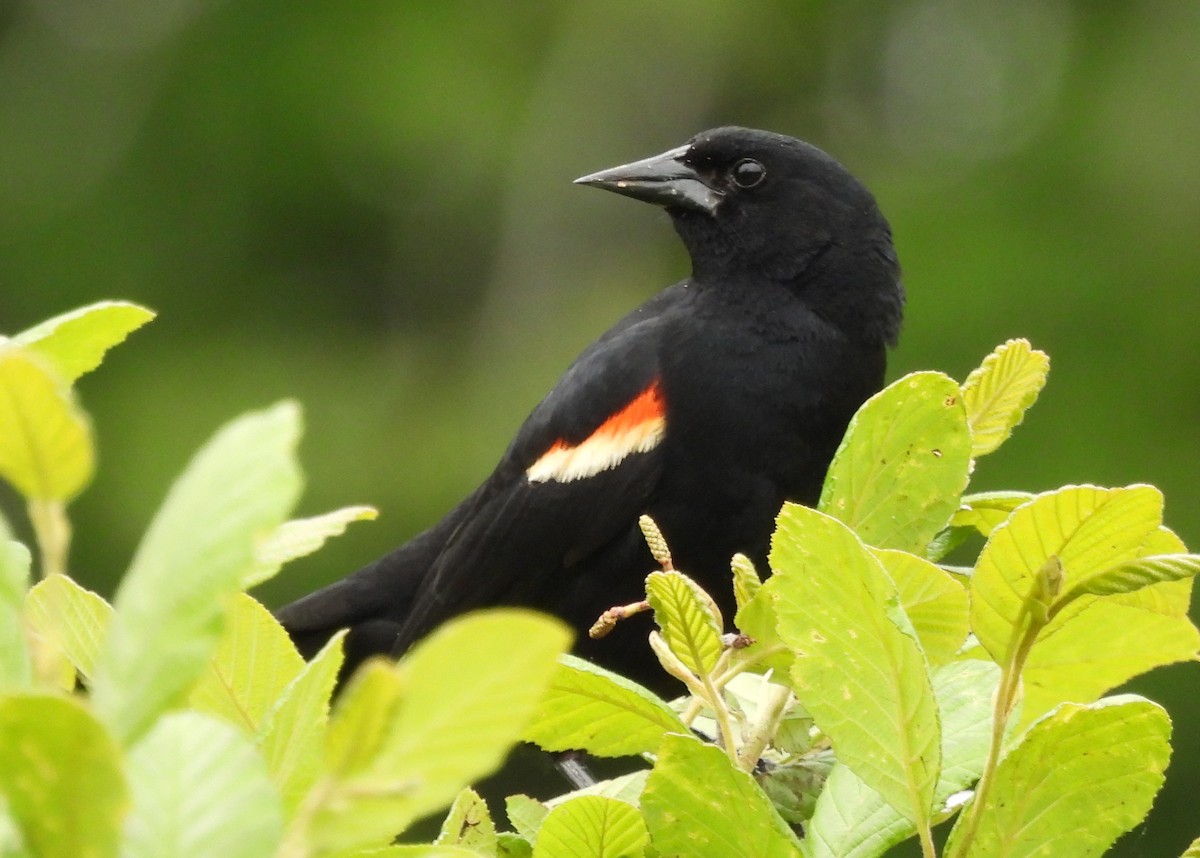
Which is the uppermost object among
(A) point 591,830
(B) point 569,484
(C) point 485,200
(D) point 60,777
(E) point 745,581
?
(D) point 60,777

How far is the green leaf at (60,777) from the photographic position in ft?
1.65

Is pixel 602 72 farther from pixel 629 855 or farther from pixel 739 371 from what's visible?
pixel 629 855

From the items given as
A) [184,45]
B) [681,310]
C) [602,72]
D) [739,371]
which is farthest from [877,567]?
[184,45]

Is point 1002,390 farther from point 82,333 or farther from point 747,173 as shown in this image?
point 747,173

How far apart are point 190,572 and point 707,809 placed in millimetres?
465

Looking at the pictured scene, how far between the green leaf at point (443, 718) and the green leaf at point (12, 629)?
0.41ft

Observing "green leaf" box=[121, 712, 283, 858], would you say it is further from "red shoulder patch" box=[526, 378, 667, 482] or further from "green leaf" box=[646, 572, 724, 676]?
"red shoulder patch" box=[526, 378, 667, 482]

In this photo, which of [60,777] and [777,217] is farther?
[777,217]

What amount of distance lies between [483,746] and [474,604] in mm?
2294

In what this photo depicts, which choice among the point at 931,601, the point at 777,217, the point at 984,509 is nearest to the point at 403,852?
the point at 931,601

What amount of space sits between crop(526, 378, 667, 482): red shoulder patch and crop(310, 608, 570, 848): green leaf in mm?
2113

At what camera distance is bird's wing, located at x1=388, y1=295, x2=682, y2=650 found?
2.69 meters

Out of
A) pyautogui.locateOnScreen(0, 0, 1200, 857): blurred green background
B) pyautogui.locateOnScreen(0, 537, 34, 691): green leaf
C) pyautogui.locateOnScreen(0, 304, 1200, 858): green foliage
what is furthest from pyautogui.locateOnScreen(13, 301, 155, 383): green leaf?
pyautogui.locateOnScreen(0, 0, 1200, 857): blurred green background

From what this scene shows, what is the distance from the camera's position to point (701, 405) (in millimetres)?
2611
